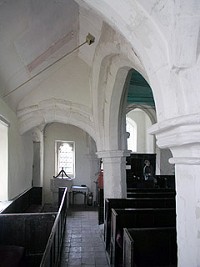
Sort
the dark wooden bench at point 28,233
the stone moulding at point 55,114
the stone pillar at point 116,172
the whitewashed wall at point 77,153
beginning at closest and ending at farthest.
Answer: the dark wooden bench at point 28,233, the stone pillar at point 116,172, the stone moulding at point 55,114, the whitewashed wall at point 77,153

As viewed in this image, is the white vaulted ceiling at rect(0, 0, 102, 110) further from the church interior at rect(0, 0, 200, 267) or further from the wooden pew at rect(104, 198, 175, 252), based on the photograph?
the wooden pew at rect(104, 198, 175, 252)

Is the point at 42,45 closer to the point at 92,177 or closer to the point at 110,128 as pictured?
the point at 110,128

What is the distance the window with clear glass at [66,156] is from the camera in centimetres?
1209

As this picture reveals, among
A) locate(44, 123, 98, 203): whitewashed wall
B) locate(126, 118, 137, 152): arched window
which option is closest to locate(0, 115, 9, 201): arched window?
locate(44, 123, 98, 203): whitewashed wall

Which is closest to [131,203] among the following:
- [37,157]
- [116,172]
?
[116,172]

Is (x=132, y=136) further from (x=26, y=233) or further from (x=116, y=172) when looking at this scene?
(x=26, y=233)

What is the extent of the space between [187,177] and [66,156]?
10.7 m

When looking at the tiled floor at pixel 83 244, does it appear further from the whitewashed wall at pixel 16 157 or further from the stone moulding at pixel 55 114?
the stone moulding at pixel 55 114

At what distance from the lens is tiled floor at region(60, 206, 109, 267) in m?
4.93

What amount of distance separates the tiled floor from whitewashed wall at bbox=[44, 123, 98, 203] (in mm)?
3388

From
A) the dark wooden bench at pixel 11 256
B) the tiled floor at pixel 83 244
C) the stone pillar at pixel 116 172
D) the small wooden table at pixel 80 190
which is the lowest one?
the tiled floor at pixel 83 244

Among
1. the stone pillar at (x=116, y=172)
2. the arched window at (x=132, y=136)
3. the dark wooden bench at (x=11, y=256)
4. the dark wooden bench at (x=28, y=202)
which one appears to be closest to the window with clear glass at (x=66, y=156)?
the dark wooden bench at (x=28, y=202)

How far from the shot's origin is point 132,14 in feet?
6.34

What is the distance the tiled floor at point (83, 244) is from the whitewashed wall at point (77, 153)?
3.39 meters
